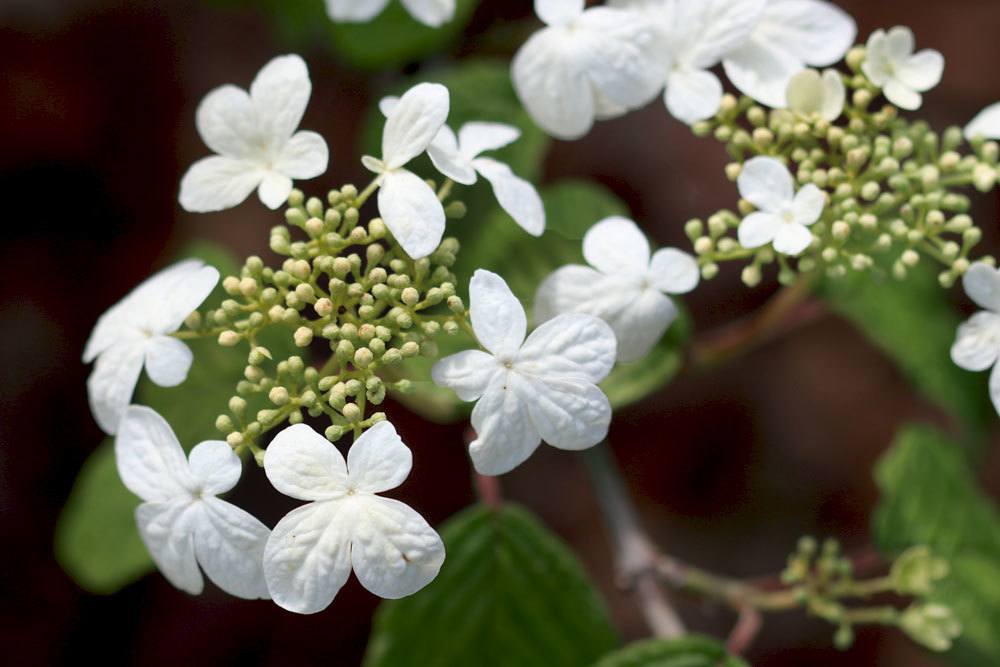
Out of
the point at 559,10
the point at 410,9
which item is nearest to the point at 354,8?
the point at 410,9

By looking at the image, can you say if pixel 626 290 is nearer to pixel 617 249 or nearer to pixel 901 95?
pixel 617 249

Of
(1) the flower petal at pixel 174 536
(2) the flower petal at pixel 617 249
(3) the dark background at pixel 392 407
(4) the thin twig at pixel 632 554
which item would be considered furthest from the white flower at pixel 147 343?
(3) the dark background at pixel 392 407

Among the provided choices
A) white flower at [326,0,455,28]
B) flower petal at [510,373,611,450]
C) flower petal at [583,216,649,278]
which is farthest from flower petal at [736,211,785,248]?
white flower at [326,0,455,28]

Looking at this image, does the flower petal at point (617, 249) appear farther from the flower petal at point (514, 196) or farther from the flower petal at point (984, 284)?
the flower petal at point (984, 284)

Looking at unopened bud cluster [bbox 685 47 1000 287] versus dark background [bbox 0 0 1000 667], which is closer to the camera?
unopened bud cluster [bbox 685 47 1000 287]

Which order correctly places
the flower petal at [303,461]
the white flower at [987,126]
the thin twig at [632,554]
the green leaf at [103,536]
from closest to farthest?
1. the flower petal at [303,461]
2. the white flower at [987,126]
3. the thin twig at [632,554]
4. the green leaf at [103,536]

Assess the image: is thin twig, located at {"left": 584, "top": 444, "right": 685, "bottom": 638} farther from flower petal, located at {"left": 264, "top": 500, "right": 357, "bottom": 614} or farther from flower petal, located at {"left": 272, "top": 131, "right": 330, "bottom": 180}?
flower petal, located at {"left": 272, "top": 131, "right": 330, "bottom": 180}
